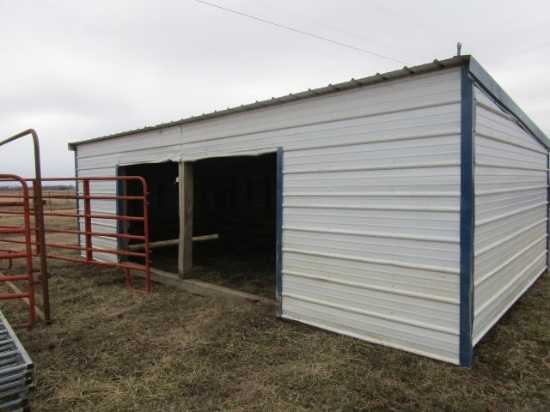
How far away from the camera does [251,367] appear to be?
11.5 ft

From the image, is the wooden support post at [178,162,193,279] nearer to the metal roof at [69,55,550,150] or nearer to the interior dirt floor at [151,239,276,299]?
the interior dirt floor at [151,239,276,299]

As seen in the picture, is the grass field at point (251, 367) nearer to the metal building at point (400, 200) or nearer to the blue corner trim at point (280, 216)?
the metal building at point (400, 200)

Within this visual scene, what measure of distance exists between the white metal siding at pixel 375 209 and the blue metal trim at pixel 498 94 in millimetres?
203

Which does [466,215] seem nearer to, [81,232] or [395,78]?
[395,78]

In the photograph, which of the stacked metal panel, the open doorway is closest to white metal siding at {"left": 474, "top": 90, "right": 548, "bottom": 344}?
the stacked metal panel

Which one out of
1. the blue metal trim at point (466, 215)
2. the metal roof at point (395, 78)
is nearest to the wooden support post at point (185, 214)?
the metal roof at point (395, 78)

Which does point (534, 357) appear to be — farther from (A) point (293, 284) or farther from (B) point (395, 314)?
(A) point (293, 284)

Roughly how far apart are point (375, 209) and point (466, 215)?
84 cm

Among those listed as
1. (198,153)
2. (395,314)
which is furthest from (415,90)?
(198,153)

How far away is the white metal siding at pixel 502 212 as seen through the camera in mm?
3660

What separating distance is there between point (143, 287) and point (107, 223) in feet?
7.46

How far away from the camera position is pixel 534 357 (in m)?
3.66

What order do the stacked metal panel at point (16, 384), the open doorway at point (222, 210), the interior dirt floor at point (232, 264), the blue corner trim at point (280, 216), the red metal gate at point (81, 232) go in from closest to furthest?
1. the stacked metal panel at point (16, 384)
2. the red metal gate at point (81, 232)
3. the blue corner trim at point (280, 216)
4. the interior dirt floor at point (232, 264)
5. the open doorway at point (222, 210)

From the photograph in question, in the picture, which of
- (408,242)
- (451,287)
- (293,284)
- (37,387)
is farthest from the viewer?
(293,284)
